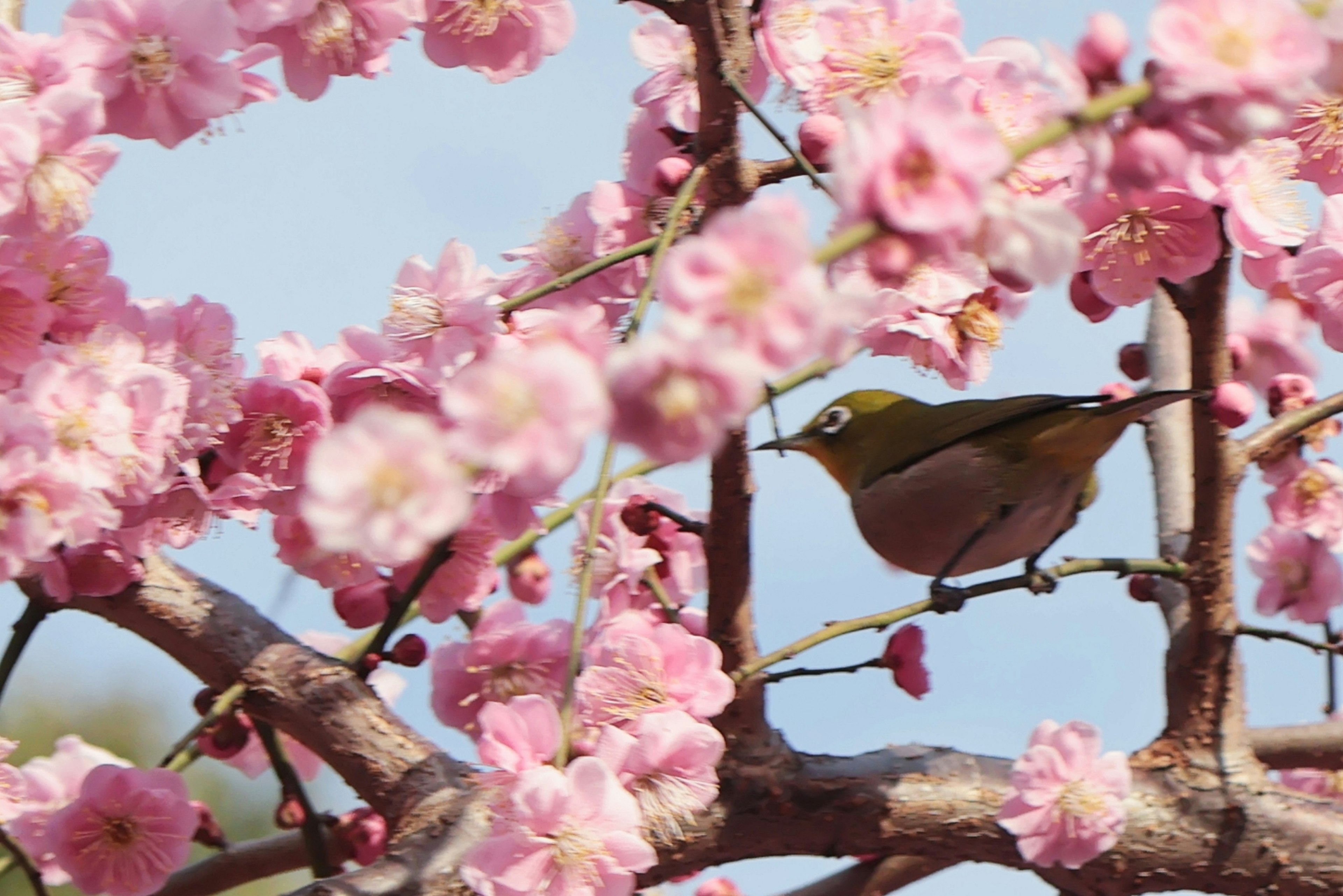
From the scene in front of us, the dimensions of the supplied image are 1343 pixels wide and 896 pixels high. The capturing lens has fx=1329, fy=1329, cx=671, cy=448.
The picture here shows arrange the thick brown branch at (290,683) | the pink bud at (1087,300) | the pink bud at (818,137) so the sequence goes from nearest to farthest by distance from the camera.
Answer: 1. the pink bud at (818,137)
2. the pink bud at (1087,300)
3. the thick brown branch at (290,683)

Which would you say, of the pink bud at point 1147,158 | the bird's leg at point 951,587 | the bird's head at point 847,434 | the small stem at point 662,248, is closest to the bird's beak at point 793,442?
the bird's head at point 847,434

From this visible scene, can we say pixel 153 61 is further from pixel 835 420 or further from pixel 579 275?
pixel 835 420

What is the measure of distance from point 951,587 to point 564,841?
1041 mm

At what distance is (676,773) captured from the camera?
1521mm

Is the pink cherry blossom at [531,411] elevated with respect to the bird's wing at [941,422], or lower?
lower

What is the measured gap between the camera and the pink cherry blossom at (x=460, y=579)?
2238mm

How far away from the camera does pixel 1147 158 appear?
2.77 ft

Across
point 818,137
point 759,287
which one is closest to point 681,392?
point 759,287

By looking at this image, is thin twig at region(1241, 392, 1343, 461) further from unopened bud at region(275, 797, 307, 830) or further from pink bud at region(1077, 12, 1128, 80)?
unopened bud at region(275, 797, 307, 830)

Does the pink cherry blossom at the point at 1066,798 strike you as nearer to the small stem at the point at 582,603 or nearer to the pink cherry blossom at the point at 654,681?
the pink cherry blossom at the point at 654,681

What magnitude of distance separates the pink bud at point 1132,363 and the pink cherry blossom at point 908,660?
2.95 feet

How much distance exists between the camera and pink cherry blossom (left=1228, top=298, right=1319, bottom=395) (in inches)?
116

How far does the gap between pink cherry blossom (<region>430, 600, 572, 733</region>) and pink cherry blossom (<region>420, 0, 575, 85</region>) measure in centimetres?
91

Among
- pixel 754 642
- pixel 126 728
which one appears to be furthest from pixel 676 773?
pixel 126 728
